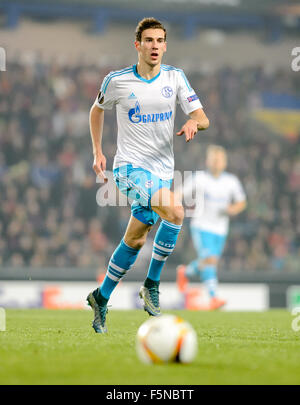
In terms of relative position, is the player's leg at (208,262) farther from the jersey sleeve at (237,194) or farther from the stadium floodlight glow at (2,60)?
the stadium floodlight glow at (2,60)

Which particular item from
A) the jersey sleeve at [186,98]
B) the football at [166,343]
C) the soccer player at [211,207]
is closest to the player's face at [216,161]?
the soccer player at [211,207]

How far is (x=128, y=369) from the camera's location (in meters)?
3.87

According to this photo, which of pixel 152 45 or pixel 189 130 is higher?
pixel 152 45

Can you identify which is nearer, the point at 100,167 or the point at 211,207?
the point at 100,167

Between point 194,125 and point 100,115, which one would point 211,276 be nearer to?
point 100,115

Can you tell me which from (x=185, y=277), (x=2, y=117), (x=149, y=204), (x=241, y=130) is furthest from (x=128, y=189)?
(x=241, y=130)

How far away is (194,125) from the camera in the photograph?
18.8 feet

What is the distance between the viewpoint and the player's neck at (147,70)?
6313 millimetres

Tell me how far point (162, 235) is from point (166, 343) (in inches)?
88.9

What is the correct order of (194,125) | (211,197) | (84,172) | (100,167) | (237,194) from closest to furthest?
(194,125), (100,167), (237,194), (211,197), (84,172)

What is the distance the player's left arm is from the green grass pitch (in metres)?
1.56

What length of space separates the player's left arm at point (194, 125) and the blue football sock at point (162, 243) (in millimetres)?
850

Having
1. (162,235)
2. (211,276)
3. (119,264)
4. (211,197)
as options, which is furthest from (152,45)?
(211,197)

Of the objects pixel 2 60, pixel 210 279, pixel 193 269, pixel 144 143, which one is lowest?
pixel 210 279
